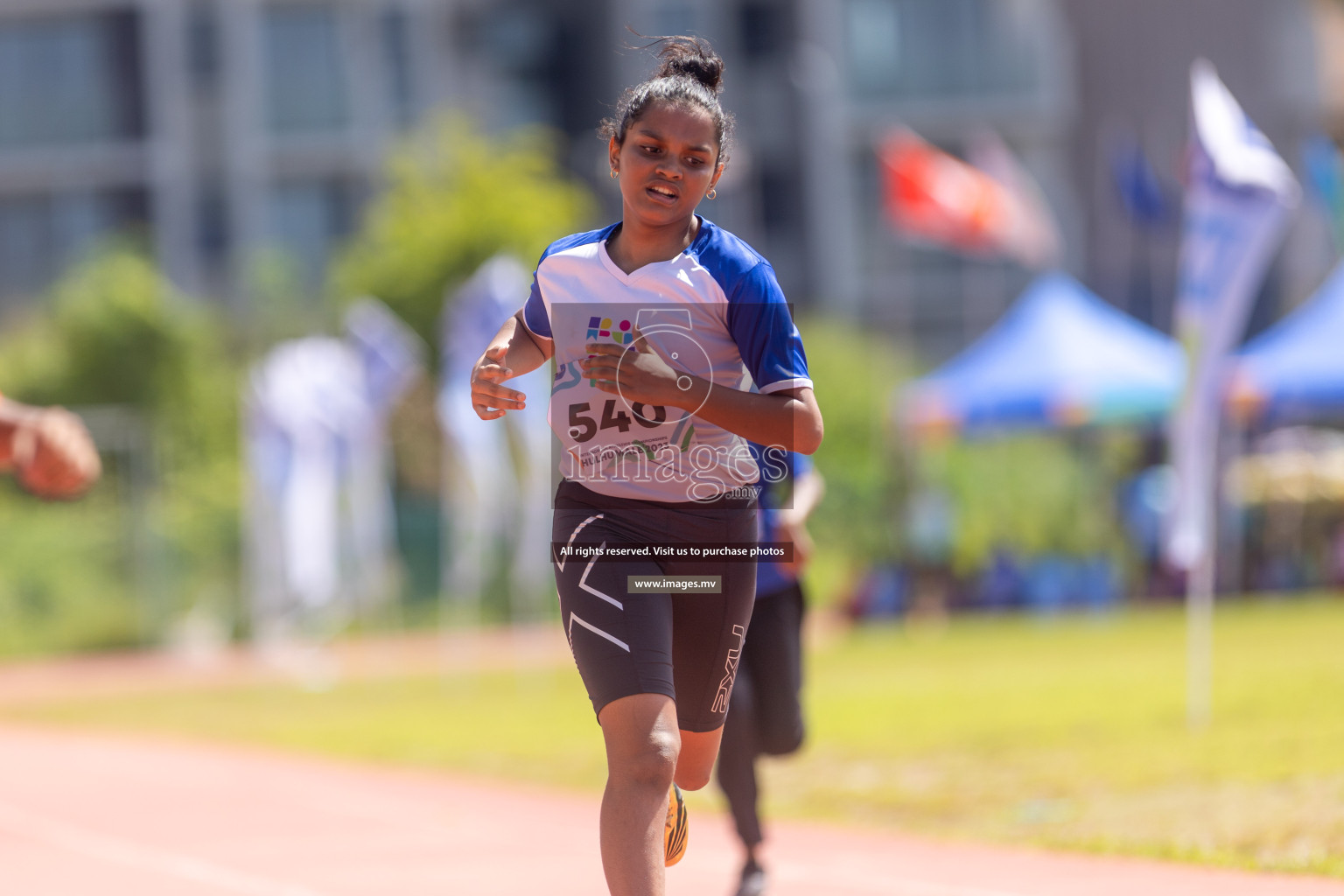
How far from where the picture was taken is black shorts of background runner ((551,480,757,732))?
4.08m

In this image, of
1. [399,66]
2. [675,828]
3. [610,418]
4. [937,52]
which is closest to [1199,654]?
[675,828]

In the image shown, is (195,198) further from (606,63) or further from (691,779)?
(691,779)

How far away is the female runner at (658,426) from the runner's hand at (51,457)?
0.88 metres

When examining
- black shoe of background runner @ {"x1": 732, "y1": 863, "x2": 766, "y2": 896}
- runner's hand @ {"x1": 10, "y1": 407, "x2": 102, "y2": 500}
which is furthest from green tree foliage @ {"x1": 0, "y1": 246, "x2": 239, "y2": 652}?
runner's hand @ {"x1": 10, "y1": 407, "x2": 102, "y2": 500}

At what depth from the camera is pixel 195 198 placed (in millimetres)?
43531

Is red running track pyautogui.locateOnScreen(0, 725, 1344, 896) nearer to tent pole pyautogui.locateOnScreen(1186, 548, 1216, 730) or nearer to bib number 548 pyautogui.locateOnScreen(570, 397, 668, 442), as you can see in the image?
bib number 548 pyautogui.locateOnScreen(570, 397, 668, 442)

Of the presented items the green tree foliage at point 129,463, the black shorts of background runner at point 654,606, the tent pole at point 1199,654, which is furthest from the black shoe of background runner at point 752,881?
the green tree foliage at point 129,463

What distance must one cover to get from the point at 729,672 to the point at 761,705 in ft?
5.85

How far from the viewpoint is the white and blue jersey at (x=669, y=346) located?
4062 mm

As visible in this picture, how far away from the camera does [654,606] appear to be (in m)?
4.17

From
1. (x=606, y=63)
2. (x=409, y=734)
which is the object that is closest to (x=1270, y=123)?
(x=606, y=63)

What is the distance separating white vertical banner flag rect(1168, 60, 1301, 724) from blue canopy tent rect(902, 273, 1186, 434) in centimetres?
1012

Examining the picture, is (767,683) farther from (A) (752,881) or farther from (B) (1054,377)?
(B) (1054,377)

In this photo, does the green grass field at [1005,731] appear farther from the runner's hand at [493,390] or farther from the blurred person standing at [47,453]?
the blurred person standing at [47,453]
